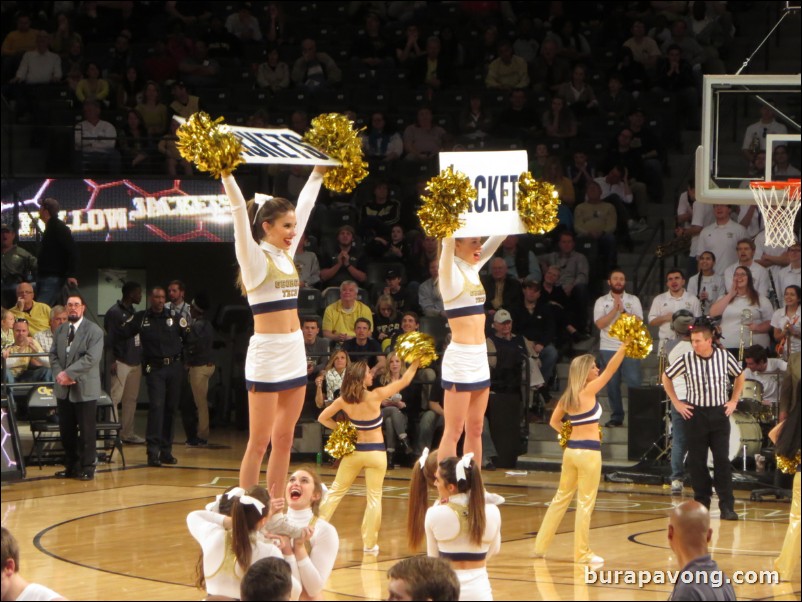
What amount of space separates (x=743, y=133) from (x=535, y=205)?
9.66m

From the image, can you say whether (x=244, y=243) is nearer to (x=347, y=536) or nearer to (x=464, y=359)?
(x=464, y=359)

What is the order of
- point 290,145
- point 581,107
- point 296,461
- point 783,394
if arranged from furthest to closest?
point 581,107, point 296,461, point 783,394, point 290,145

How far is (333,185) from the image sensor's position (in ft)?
25.3

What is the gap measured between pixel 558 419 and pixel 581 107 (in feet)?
28.2

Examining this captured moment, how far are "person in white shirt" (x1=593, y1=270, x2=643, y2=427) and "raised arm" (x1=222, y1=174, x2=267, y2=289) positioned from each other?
7244 mm

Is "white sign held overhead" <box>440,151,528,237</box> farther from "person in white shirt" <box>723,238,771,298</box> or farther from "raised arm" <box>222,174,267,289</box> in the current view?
"person in white shirt" <box>723,238,771,298</box>

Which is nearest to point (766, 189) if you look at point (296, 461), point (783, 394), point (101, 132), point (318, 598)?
point (783, 394)

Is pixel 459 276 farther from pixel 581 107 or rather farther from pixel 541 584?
pixel 581 107

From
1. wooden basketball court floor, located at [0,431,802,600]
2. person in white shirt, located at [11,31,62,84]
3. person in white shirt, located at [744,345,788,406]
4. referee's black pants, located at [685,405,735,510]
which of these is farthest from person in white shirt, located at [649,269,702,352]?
person in white shirt, located at [11,31,62,84]

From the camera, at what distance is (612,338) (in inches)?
553

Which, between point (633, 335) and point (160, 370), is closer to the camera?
point (633, 335)

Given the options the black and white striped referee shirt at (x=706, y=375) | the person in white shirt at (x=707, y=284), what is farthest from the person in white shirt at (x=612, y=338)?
the black and white striped referee shirt at (x=706, y=375)

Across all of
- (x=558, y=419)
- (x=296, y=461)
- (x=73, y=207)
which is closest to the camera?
(x=558, y=419)

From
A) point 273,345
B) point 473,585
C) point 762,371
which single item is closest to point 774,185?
point 762,371
